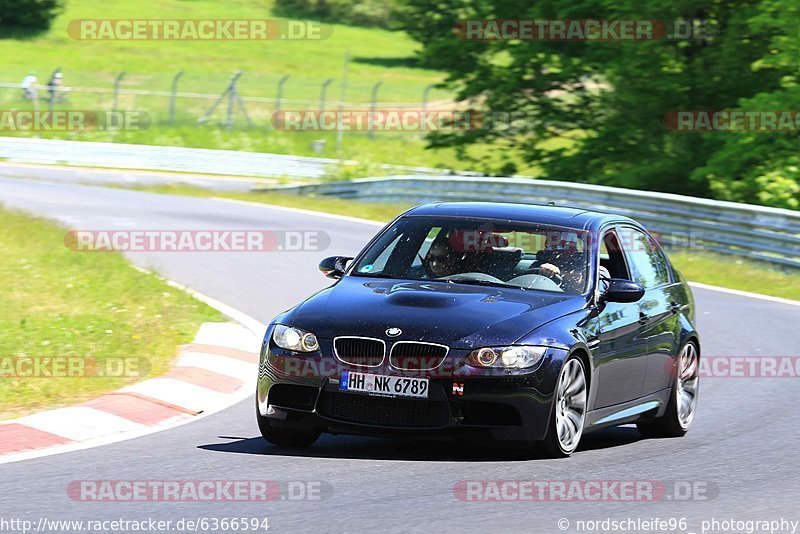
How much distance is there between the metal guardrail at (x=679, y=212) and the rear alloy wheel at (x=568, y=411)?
1216cm

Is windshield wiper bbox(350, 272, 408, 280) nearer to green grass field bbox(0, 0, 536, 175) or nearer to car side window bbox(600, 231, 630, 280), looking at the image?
car side window bbox(600, 231, 630, 280)

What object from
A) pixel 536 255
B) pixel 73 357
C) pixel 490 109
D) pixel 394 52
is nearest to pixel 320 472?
pixel 536 255

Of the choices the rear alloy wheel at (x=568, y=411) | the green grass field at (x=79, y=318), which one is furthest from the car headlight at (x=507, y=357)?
the green grass field at (x=79, y=318)

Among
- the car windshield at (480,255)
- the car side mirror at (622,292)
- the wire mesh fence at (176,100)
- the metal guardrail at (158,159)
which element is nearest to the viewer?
the car side mirror at (622,292)

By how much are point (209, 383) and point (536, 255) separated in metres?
2.89

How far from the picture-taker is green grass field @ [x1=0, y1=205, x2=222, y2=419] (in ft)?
32.9

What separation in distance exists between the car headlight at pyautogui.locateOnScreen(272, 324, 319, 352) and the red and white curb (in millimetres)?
1170

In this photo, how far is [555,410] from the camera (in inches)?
305

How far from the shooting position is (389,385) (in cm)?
757

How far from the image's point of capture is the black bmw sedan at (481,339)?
7.59 meters

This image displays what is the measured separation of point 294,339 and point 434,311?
78cm

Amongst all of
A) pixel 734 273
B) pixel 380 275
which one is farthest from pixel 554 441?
pixel 734 273

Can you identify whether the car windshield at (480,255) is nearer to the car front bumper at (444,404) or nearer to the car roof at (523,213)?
the car roof at (523,213)

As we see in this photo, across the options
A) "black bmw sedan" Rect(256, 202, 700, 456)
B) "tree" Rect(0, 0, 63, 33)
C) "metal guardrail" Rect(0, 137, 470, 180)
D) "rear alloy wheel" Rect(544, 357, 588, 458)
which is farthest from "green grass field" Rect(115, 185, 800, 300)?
"tree" Rect(0, 0, 63, 33)
